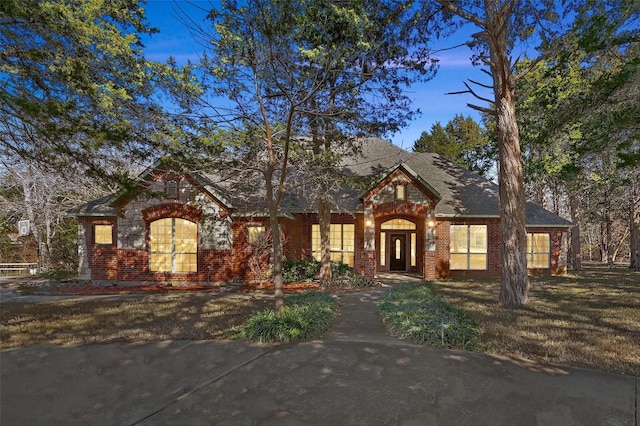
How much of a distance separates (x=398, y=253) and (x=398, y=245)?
460 millimetres

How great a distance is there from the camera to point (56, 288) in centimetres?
1475

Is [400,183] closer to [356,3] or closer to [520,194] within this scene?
[520,194]

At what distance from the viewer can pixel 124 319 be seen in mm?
9344

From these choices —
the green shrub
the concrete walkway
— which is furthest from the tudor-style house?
the concrete walkway

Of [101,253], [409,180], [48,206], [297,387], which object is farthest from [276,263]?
[48,206]

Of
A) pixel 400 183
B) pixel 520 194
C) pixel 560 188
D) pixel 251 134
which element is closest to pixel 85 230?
pixel 251 134

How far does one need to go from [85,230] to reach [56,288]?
2.83 m

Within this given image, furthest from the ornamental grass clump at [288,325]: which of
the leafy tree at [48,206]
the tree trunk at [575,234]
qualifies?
the tree trunk at [575,234]

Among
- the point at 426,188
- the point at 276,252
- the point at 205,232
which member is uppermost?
the point at 426,188

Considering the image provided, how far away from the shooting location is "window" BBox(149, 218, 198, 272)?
637 inches

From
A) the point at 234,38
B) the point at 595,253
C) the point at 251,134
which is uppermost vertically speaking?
the point at 234,38

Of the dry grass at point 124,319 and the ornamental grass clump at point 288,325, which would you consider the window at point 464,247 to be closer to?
the dry grass at point 124,319

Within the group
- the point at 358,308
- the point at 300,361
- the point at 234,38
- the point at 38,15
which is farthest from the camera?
the point at 358,308

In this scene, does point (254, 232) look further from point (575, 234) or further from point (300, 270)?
point (575, 234)
